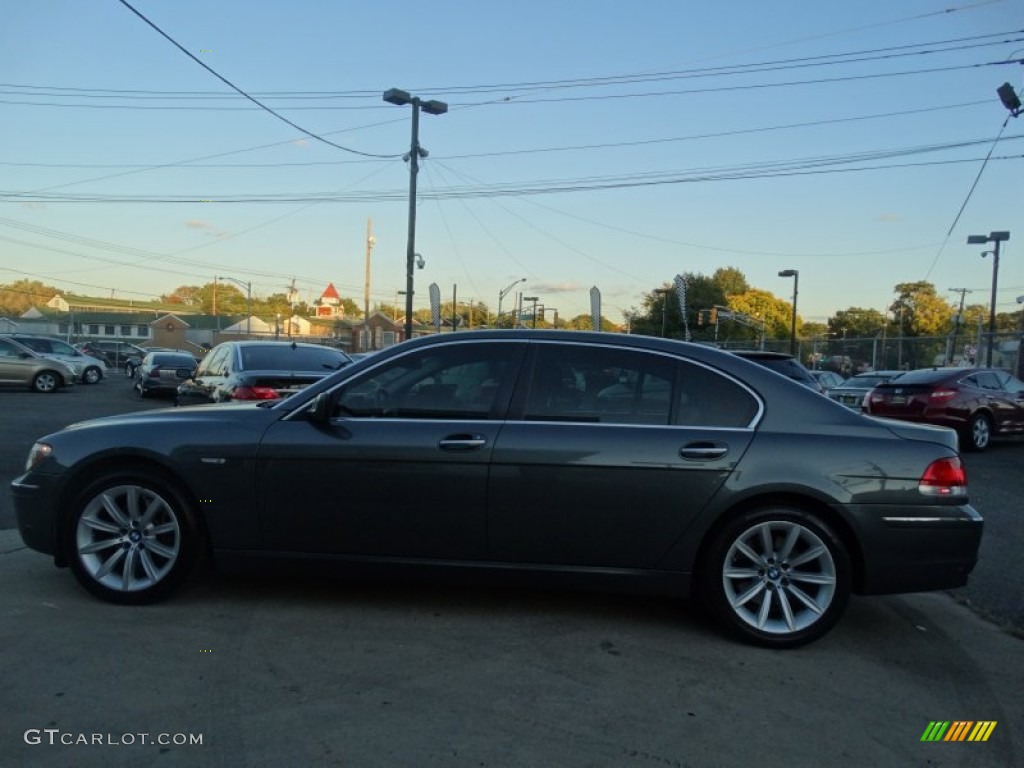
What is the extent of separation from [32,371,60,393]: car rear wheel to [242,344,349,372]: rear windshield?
1443 centimetres

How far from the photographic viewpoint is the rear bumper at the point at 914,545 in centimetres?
420

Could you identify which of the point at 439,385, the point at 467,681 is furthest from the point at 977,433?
the point at 467,681

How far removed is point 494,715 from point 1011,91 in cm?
1478

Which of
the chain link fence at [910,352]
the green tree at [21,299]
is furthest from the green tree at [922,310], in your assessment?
the green tree at [21,299]

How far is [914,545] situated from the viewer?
421 cm

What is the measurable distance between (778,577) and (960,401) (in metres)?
10.5

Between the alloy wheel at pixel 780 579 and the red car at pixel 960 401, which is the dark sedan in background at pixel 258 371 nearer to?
the alloy wheel at pixel 780 579

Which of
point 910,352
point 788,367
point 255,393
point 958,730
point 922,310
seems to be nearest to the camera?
point 958,730

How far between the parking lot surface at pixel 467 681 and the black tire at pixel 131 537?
13cm

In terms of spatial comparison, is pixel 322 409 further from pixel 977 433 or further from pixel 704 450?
pixel 977 433

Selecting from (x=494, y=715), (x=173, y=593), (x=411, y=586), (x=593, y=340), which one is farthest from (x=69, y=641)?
(x=593, y=340)

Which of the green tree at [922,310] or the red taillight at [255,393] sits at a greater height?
the green tree at [922,310]

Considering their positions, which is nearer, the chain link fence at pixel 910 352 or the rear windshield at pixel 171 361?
the rear windshield at pixel 171 361

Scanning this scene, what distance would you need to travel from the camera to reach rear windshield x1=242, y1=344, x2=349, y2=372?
1009 cm
